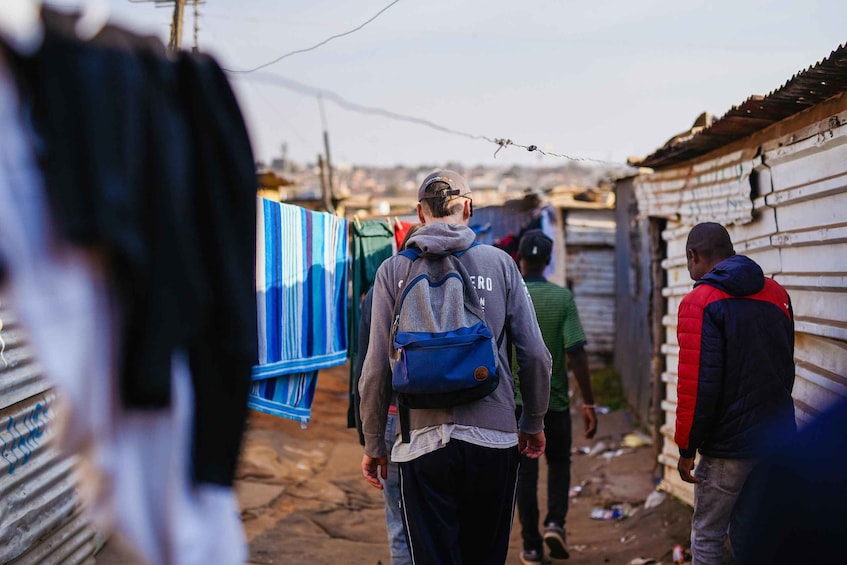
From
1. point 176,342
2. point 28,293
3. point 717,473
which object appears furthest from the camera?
point 717,473

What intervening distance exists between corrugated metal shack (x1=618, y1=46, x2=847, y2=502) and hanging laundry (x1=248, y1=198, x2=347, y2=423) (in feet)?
9.24

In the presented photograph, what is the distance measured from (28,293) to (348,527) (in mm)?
6206

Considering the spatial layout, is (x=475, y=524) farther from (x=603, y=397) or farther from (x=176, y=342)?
(x=603, y=397)

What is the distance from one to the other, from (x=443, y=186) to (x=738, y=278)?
146 cm

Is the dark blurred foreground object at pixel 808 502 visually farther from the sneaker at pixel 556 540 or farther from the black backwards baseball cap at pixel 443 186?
the sneaker at pixel 556 540

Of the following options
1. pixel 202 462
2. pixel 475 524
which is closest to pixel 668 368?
pixel 475 524

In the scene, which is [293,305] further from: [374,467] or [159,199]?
[159,199]

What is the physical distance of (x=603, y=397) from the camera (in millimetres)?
12680

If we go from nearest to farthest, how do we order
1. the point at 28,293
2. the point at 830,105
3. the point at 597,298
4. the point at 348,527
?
the point at 28,293 < the point at 830,105 < the point at 348,527 < the point at 597,298

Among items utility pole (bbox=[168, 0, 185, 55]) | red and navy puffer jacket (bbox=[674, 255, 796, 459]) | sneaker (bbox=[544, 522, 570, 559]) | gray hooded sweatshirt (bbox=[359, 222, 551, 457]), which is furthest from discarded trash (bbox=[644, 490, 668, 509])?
utility pole (bbox=[168, 0, 185, 55])

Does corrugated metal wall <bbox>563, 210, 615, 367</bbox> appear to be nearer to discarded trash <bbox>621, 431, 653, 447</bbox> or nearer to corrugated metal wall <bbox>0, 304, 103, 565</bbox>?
discarded trash <bbox>621, 431, 653, 447</bbox>

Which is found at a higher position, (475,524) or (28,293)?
(28,293)

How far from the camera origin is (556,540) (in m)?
5.95

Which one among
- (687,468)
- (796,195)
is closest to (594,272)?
(796,195)
